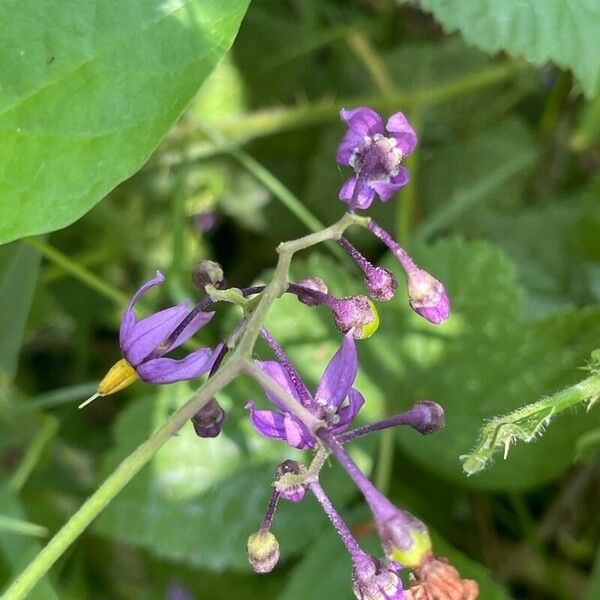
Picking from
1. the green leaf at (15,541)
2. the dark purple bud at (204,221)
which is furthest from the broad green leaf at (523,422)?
the dark purple bud at (204,221)

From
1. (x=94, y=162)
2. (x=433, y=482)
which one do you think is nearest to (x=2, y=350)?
(x=94, y=162)

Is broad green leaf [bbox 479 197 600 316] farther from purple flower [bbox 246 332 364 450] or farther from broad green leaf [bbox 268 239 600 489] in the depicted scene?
purple flower [bbox 246 332 364 450]

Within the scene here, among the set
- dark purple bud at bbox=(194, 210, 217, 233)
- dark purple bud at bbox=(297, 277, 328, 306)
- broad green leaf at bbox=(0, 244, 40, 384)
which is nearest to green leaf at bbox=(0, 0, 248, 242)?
dark purple bud at bbox=(297, 277, 328, 306)

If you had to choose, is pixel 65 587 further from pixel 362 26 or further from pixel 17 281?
pixel 362 26

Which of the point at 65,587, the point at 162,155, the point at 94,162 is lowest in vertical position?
the point at 65,587

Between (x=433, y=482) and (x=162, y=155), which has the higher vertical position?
(x=162, y=155)

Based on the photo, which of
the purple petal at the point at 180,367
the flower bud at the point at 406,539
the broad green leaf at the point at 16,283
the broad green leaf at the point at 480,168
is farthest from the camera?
the broad green leaf at the point at 480,168

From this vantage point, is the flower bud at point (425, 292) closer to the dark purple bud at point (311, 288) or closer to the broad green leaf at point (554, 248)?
the dark purple bud at point (311, 288)
